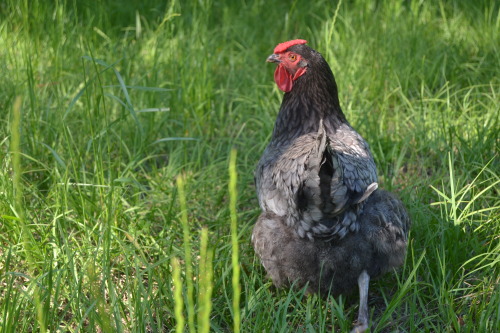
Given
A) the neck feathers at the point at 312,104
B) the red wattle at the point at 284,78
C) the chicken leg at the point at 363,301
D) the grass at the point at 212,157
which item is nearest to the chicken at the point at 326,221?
the chicken leg at the point at 363,301

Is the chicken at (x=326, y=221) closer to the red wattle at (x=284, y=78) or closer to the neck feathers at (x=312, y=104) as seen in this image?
the neck feathers at (x=312, y=104)

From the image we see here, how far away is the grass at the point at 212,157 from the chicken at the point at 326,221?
0.13m

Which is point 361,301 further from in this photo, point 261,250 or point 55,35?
point 55,35

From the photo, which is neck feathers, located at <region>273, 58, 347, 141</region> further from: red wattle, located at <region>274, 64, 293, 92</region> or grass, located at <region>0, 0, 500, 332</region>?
grass, located at <region>0, 0, 500, 332</region>

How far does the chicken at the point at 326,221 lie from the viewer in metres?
2.41

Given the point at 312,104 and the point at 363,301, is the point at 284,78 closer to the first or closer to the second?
the point at 312,104

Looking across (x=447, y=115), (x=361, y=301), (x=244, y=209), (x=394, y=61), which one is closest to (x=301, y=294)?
(x=361, y=301)

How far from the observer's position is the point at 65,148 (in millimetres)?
3539

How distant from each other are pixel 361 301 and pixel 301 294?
271mm

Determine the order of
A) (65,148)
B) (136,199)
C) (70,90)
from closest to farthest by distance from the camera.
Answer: (136,199)
(65,148)
(70,90)

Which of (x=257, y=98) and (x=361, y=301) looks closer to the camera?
(x=361, y=301)

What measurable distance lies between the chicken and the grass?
13cm

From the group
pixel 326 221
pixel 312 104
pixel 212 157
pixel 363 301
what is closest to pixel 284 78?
pixel 312 104

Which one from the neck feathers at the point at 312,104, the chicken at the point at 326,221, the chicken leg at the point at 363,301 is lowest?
the chicken leg at the point at 363,301
